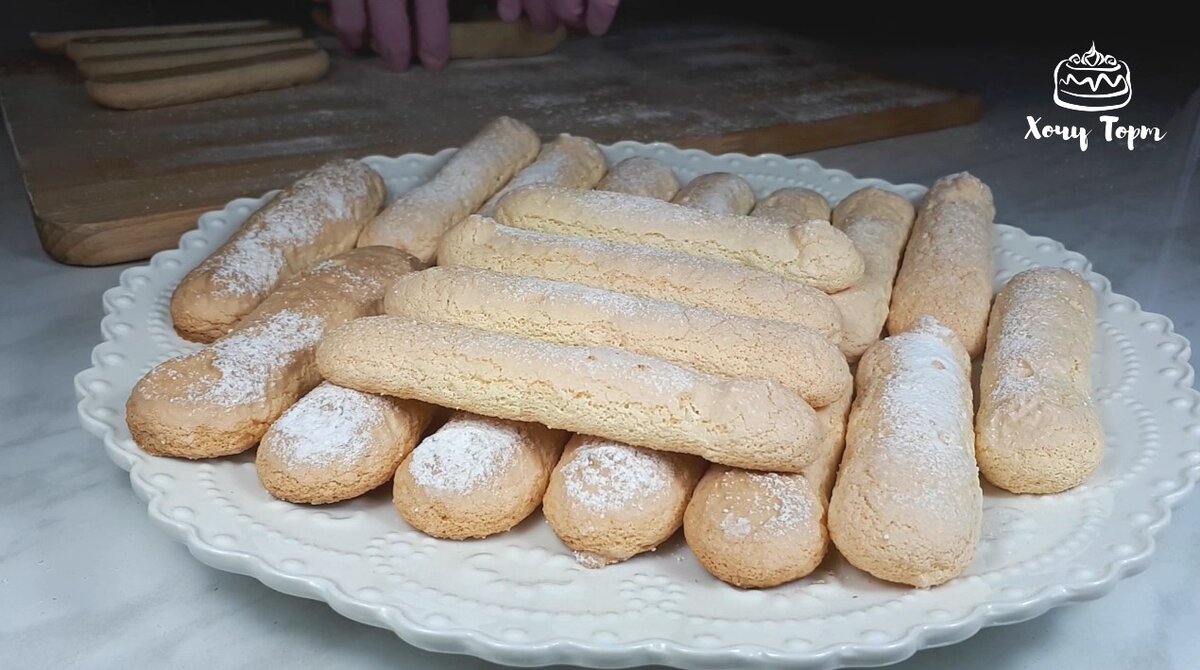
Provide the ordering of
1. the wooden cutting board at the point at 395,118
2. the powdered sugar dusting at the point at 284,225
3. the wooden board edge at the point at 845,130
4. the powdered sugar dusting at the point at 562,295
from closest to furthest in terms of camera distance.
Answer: the powdered sugar dusting at the point at 562,295
the powdered sugar dusting at the point at 284,225
the wooden cutting board at the point at 395,118
the wooden board edge at the point at 845,130

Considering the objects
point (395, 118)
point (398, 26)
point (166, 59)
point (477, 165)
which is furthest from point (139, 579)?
point (398, 26)

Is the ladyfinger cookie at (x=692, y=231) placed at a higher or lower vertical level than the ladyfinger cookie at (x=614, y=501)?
higher

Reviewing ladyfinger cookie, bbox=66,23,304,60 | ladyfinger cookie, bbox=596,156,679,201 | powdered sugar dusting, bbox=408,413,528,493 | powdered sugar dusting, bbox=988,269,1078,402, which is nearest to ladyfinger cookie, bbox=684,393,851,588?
powdered sugar dusting, bbox=408,413,528,493

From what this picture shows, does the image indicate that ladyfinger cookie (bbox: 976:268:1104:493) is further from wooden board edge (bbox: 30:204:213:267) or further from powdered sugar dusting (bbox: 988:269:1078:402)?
wooden board edge (bbox: 30:204:213:267)

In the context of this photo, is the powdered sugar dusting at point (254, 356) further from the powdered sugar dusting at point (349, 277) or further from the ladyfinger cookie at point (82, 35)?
the ladyfinger cookie at point (82, 35)

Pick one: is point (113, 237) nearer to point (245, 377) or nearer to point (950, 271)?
point (245, 377)

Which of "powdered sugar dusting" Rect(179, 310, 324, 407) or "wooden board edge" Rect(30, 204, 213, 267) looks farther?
"wooden board edge" Rect(30, 204, 213, 267)

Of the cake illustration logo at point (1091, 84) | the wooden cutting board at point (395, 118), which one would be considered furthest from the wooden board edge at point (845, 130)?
the cake illustration logo at point (1091, 84)
